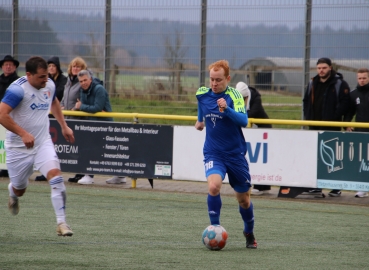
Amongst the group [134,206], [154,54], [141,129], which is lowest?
[134,206]

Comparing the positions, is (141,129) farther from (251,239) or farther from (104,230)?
(251,239)

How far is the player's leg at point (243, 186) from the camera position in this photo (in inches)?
305

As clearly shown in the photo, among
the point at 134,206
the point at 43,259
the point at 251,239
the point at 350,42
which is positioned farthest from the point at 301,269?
the point at 350,42

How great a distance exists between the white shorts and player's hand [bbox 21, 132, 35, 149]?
0.27m

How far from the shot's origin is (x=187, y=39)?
14695 mm

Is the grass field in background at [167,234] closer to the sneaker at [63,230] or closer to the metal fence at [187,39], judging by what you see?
the sneaker at [63,230]

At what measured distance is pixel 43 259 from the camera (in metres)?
6.79

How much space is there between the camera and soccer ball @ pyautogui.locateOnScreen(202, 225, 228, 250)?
7.49 metres

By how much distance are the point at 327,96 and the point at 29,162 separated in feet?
20.1

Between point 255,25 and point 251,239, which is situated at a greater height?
point 255,25

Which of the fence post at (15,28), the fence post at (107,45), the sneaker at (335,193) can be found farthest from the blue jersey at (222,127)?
the fence post at (15,28)

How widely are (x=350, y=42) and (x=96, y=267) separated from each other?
8317 mm

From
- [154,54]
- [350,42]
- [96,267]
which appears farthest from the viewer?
[154,54]

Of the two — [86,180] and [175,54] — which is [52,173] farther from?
[175,54]
